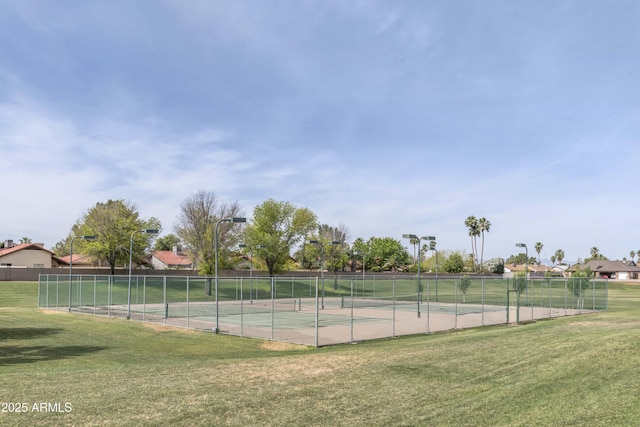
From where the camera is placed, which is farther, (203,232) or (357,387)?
(203,232)

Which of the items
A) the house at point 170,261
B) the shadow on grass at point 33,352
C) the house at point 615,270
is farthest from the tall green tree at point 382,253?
the shadow on grass at point 33,352

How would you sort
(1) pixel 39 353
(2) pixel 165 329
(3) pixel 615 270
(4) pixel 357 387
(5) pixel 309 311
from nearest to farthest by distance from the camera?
(4) pixel 357 387
(1) pixel 39 353
(2) pixel 165 329
(5) pixel 309 311
(3) pixel 615 270

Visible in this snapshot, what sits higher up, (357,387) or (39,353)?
(357,387)

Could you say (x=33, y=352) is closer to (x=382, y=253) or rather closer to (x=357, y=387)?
(x=357, y=387)

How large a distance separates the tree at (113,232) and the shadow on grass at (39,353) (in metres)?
48.3

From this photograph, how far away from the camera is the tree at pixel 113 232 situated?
66.7 meters

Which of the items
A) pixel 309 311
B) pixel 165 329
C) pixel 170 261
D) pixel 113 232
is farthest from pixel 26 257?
pixel 165 329

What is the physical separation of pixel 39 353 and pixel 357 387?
12.1m

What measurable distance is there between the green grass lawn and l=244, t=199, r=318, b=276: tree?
52.4 m

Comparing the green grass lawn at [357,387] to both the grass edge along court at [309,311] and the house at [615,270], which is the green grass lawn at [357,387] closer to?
the grass edge along court at [309,311]

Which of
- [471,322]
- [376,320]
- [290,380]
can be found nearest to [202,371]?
[290,380]

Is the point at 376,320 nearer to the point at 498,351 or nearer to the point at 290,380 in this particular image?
the point at 498,351

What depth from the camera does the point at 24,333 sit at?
23.0 m

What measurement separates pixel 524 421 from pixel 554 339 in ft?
32.8
